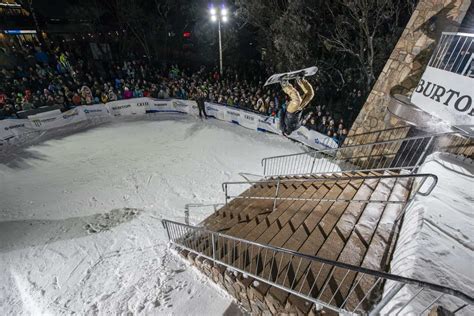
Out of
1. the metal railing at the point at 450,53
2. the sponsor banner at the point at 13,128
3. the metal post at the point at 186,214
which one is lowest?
the metal post at the point at 186,214

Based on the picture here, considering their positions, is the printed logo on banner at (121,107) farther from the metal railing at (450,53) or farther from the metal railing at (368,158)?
the metal railing at (450,53)

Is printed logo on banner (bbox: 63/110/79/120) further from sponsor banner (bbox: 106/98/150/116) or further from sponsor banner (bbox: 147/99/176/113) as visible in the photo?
sponsor banner (bbox: 147/99/176/113)

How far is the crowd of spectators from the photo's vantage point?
1482cm

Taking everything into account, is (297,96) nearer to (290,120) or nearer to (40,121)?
(290,120)

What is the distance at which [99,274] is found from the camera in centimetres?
666

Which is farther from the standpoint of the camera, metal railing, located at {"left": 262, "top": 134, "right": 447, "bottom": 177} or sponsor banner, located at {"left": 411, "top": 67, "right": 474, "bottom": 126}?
metal railing, located at {"left": 262, "top": 134, "right": 447, "bottom": 177}

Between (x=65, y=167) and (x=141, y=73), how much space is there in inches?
501

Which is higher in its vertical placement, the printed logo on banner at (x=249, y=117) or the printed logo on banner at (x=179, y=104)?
the printed logo on banner at (x=179, y=104)

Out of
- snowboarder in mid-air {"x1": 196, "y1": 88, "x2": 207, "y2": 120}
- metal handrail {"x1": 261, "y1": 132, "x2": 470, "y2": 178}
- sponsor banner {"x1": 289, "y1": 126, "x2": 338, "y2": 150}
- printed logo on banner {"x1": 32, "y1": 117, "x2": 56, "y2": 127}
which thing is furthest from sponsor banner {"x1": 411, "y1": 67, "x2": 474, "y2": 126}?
printed logo on banner {"x1": 32, "y1": 117, "x2": 56, "y2": 127}

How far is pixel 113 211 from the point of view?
9.03 m

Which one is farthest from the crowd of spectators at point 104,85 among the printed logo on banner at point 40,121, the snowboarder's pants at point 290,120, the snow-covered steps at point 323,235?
the snow-covered steps at point 323,235

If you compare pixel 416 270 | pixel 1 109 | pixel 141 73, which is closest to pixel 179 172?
pixel 416 270

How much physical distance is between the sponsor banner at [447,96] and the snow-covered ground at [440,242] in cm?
181

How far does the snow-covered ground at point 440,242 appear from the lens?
2852 millimetres
